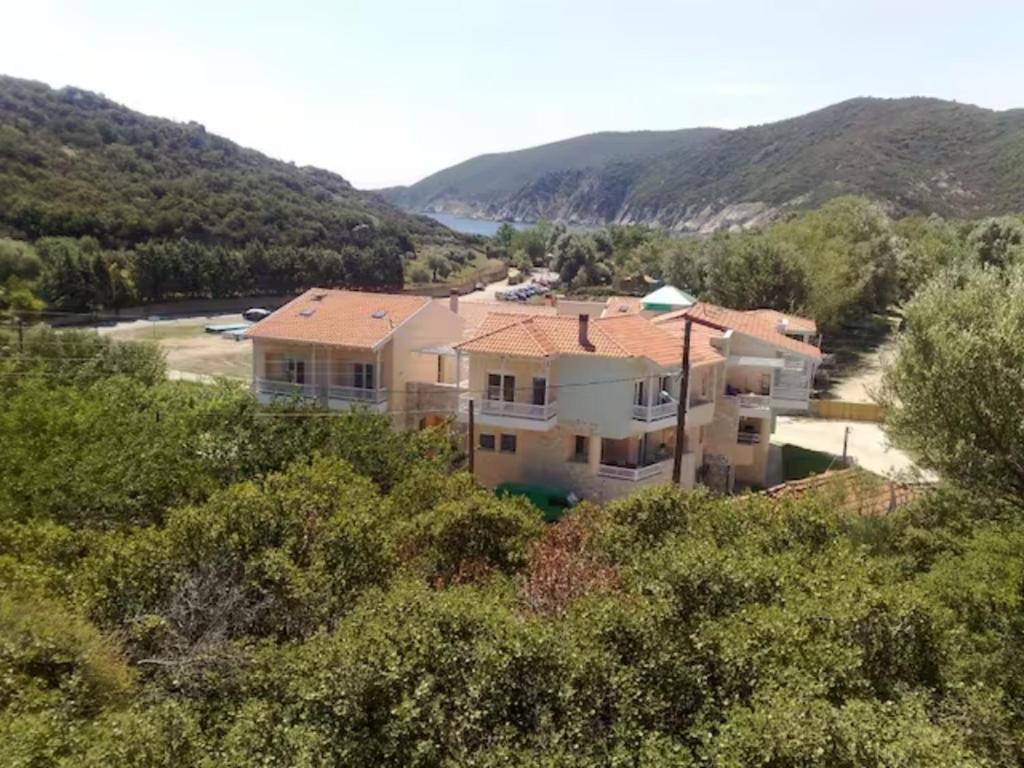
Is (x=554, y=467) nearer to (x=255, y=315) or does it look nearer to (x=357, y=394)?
(x=357, y=394)

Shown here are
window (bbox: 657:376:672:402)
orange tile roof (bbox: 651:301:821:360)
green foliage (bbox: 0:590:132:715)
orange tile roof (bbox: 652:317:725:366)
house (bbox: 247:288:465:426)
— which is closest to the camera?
green foliage (bbox: 0:590:132:715)

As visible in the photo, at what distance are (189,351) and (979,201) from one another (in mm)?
124154

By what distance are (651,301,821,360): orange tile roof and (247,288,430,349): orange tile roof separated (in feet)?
33.7

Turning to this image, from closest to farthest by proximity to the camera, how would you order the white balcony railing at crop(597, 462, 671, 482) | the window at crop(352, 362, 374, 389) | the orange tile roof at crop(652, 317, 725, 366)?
Answer: the white balcony railing at crop(597, 462, 671, 482) < the orange tile roof at crop(652, 317, 725, 366) < the window at crop(352, 362, 374, 389)

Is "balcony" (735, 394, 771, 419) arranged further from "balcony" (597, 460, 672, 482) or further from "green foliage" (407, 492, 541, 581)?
"green foliage" (407, 492, 541, 581)

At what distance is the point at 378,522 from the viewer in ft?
46.4

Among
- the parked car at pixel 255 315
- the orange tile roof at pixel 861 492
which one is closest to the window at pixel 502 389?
the orange tile roof at pixel 861 492

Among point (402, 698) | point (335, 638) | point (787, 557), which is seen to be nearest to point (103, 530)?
point (335, 638)

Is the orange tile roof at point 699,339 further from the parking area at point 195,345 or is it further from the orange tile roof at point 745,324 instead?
the parking area at point 195,345

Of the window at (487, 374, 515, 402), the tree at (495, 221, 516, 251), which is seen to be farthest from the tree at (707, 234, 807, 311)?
the tree at (495, 221, 516, 251)

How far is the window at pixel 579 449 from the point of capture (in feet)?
91.4

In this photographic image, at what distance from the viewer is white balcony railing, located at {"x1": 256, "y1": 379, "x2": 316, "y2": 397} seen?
1194 inches

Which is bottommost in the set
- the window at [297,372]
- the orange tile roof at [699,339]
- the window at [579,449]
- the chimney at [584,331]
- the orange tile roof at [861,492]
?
the window at [579,449]

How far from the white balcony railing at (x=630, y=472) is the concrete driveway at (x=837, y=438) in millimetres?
11173
